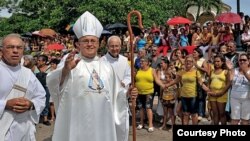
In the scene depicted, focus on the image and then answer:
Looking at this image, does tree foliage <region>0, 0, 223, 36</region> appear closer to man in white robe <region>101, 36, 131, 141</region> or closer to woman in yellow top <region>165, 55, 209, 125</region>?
woman in yellow top <region>165, 55, 209, 125</region>

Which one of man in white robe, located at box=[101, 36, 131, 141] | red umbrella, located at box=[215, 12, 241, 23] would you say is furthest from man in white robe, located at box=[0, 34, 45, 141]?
red umbrella, located at box=[215, 12, 241, 23]

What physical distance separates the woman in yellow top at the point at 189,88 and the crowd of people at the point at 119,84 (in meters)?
0.02

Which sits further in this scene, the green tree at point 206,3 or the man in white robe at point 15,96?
the green tree at point 206,3

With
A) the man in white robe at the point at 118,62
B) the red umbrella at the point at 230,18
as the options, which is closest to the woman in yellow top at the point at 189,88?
the man in white robe at the point at 118,62

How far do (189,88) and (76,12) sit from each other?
19.8 metres

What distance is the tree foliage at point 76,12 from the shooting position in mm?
26094

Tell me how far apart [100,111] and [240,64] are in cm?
392

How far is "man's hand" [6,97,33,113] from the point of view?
518 cm

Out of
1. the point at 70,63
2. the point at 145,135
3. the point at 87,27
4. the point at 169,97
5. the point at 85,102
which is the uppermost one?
the point at 87,27

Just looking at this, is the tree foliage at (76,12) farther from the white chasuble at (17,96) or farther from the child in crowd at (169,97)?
the white chasuble at (17,96)

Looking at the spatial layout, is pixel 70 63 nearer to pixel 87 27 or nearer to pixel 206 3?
pixel 87 27

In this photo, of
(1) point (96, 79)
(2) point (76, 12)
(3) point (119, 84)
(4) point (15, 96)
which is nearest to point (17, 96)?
(4) point (15, 96)

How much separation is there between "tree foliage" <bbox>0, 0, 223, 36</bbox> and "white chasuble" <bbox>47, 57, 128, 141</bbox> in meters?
18.8

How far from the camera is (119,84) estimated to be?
19.4 feet
